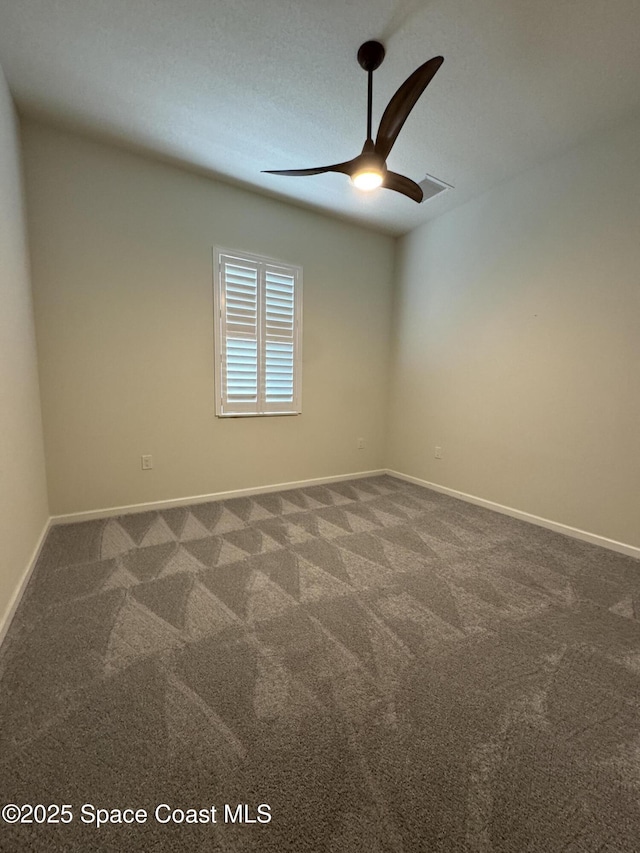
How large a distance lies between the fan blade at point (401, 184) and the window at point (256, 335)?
1.66m

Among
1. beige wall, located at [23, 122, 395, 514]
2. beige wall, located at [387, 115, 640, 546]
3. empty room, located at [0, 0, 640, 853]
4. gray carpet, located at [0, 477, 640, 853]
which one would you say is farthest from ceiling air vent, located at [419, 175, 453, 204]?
gray carpet, located at [0, 477, 640, 853]

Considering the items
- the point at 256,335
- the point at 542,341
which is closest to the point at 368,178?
the point at 256,335

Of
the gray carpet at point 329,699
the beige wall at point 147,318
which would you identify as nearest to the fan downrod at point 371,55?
the beige wall at point 147,318

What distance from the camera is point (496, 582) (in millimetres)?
2045

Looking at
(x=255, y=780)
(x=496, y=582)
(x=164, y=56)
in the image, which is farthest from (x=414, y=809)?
(x=164, y=56)

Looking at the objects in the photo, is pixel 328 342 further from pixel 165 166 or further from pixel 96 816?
pixel 96 816

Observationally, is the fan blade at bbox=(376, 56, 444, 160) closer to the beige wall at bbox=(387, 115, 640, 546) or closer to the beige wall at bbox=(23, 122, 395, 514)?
the beige wall at bbox=(387, 115, 640, 546)

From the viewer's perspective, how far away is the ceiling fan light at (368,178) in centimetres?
185

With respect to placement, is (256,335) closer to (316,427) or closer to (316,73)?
(316,427)

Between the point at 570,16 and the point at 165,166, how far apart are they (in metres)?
2.85

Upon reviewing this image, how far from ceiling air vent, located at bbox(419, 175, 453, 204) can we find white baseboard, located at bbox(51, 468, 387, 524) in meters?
3.06

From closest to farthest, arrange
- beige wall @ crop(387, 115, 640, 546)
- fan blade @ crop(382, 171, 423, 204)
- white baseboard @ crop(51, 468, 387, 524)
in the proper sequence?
fan blade @ crop(382, 171, 423, 204), beige wall @ crop(387, 115, 640, 546), white baseboard @ crop(51, 468, 387, 524)

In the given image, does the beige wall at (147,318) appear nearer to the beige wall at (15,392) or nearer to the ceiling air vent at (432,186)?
the beige wall at (15,392)

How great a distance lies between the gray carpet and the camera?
35.8 inches
